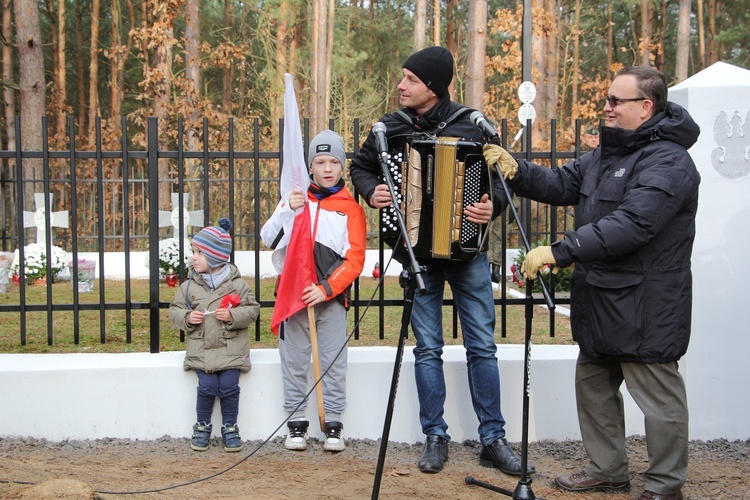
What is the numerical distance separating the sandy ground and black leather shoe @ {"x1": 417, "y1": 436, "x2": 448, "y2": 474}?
0.14ft

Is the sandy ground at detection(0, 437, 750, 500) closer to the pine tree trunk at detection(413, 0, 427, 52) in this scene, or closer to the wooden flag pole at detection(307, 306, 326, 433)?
the wooden flag pole at detection(307, 306, 326, 433)

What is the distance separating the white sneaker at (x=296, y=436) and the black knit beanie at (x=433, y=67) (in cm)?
212

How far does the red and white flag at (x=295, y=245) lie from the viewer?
4.80 metres

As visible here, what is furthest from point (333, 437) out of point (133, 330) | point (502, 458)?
point (133, 330)

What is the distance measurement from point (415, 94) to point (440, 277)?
1.04m

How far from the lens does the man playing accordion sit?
4551 mm

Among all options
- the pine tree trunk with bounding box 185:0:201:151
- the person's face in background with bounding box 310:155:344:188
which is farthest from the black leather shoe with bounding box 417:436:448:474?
the pine tree trunk with bounding box 185:0:201:151

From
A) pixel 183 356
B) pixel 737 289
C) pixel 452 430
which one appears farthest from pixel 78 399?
pixel 737 289

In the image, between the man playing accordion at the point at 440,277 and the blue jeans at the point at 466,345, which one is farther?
the blue jeans at the point at 466,345

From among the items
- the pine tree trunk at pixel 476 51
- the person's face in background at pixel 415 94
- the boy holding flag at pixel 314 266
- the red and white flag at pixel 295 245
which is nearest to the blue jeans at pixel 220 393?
the boy holding flag at pixel 314 266

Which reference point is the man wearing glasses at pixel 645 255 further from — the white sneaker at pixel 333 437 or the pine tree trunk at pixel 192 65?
the pine tree trunk at pixel 192 65

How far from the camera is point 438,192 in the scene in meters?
4.48

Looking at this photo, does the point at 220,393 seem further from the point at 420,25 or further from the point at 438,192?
the point at 420,25

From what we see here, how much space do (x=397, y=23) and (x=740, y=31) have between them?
1657 centimetres
